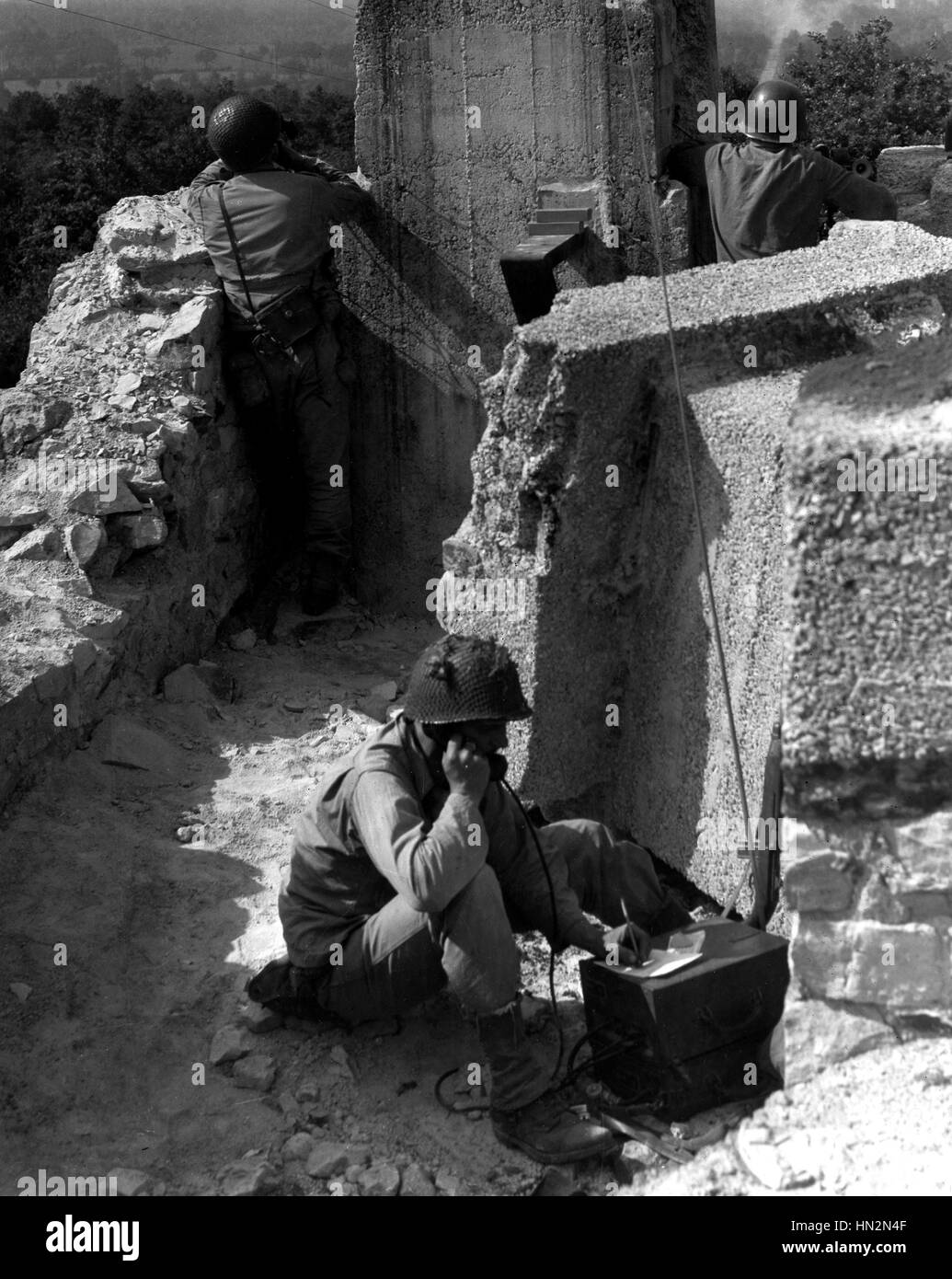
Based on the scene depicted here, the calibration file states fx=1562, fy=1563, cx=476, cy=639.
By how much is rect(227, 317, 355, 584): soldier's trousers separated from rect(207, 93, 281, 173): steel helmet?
77 centimetres

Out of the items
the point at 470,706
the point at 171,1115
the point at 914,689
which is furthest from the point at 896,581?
the point at 171,1115

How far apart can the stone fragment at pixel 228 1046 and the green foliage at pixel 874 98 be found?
1451 cm

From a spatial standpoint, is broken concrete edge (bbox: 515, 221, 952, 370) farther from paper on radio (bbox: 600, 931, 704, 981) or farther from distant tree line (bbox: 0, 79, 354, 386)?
distant tree line (bbox: 0, 79, 354, 386)

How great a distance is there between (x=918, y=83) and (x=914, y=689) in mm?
16645

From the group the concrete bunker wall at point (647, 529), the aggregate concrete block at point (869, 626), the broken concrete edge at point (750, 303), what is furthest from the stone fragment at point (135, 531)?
the aggregate concrete block at point (869, 626)

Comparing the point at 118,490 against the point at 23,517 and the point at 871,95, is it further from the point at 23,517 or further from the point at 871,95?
the point at 871,95

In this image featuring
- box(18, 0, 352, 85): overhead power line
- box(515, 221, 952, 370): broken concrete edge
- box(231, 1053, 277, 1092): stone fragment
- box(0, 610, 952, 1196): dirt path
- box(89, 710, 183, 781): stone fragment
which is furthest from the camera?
box(18, 0, 352, 85): overhead power line

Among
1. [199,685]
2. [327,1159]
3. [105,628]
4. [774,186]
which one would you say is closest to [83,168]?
[774,186]

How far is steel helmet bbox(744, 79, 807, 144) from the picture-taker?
21.2 ft

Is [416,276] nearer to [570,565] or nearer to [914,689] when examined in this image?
[570,565]

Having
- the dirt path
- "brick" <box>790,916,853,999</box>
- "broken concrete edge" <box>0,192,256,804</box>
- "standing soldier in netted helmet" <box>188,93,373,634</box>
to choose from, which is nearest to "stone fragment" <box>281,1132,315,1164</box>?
the dirt path

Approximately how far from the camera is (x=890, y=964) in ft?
10.4

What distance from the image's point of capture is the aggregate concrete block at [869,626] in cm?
308

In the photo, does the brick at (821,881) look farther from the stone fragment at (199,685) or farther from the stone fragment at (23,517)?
the stone fragment at (23,517)
